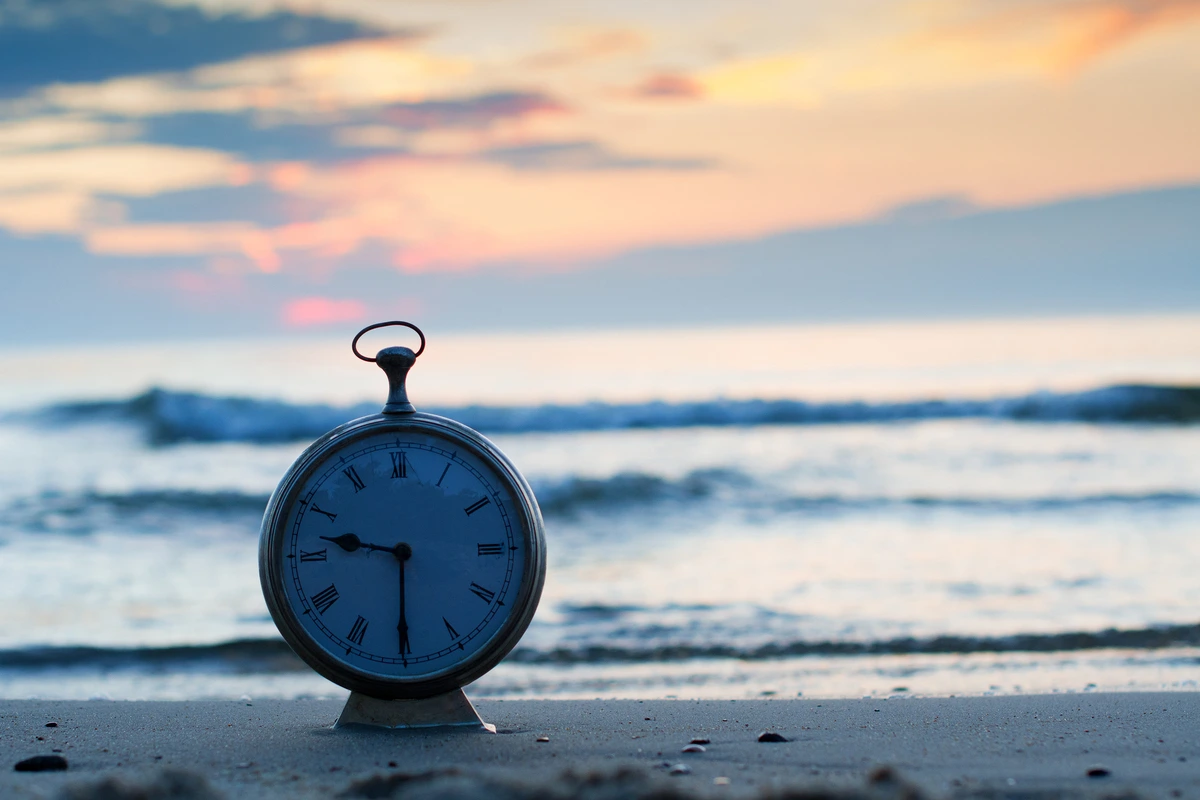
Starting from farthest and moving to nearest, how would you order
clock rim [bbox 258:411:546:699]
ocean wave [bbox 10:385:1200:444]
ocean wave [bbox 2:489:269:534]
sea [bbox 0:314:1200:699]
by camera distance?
1. ocean wave [bbox 10:385:1200:444]
2. ocean wave [bbox 2:489:269:534]
3. sea [bbox 0:314:1200:699]
4. clock rim [bbox 258:411:546:699]

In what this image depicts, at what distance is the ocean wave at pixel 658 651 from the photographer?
5.25 m

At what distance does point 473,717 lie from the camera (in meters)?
3.04

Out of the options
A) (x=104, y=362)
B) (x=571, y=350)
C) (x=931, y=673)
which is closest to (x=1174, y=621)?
(x=931, y=673)

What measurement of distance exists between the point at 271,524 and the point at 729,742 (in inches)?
48.6

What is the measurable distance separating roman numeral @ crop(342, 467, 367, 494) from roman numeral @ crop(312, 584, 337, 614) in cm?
25

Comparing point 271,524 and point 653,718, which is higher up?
point 271,524

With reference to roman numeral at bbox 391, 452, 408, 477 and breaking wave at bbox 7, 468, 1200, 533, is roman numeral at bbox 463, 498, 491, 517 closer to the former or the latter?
roman numeral at bbox 391, 452, 408, 477

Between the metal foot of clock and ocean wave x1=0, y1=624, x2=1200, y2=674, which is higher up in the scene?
the metal foot of clock

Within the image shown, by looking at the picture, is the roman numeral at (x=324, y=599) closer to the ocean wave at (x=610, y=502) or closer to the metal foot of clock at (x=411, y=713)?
the metal foot of clock at (x=411, y=713)

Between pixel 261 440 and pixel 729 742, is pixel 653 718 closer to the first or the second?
pixel 729 742

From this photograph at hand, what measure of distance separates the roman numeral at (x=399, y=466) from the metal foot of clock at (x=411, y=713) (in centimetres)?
55

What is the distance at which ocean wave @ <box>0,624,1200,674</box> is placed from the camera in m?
5.25

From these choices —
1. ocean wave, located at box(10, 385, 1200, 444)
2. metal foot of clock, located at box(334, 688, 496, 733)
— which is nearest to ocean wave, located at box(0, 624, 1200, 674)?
metal foot of clock, located at box(334, 688, 496, 733)

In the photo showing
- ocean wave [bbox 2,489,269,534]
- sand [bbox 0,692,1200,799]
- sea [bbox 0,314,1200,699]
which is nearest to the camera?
sand [bbox 0,692,1200,799]
